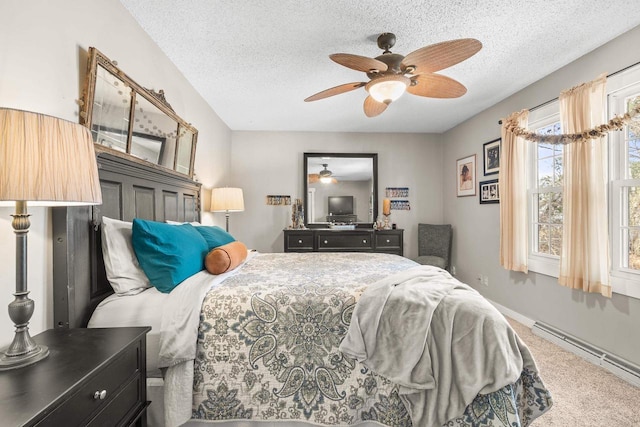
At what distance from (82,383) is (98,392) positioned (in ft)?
0.41

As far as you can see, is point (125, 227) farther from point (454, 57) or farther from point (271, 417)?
point (454, 57)

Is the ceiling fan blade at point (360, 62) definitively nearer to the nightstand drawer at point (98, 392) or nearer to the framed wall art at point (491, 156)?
the nightstand drawer at point (98, 392)

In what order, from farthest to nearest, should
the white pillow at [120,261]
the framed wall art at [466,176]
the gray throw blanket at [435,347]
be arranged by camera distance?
the framed wall art at [466,176] < the white pillow at [120,261] < the gray throw blanket at [435,347]

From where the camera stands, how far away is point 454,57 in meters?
1.77

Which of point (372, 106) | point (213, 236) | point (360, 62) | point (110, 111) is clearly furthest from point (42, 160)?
point (372, 106)

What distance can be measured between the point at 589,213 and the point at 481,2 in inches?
71.5

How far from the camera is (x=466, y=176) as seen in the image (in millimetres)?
4090

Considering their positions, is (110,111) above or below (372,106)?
below

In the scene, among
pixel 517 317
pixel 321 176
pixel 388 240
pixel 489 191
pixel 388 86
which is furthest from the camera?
pixel 321 176

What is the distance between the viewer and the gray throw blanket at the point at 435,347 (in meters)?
1.21

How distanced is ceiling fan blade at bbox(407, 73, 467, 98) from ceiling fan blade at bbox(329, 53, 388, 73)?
1.03 feet

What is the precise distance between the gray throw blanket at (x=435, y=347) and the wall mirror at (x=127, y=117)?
1774 mm

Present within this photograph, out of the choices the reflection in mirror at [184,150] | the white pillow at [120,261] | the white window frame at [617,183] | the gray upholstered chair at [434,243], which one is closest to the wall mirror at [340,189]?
the gray upholstered chair at [434,243]

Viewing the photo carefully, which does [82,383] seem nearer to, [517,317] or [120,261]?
[120,261]
